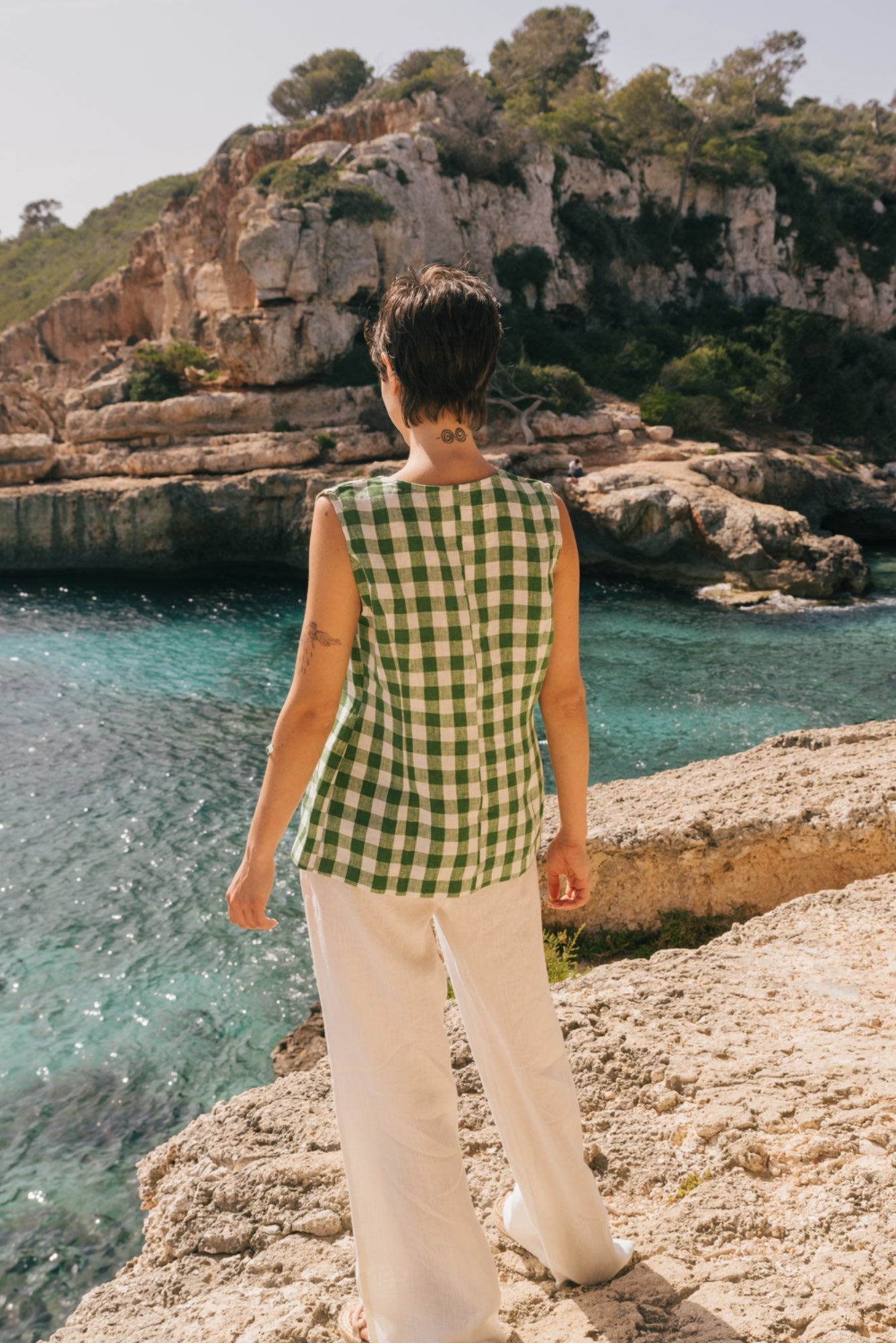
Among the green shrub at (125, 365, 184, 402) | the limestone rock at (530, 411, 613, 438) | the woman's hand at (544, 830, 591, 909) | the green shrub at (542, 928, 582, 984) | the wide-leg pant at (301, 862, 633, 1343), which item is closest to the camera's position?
the wide-leg pant at (301, 862, 633, 1343)

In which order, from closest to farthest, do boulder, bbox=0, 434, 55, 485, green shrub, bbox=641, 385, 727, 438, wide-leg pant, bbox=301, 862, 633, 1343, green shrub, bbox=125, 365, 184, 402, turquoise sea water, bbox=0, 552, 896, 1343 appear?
wide-leg pant, bbox=301, 862, 633, 1343, turquoise sea water, bbox=0, 552, 896, 1343, boulder, bbox=0, 434, 55, 485, green shrub, bbox=125, 365, 184, 402, green shrub, bbox=641, 385, 727, 438

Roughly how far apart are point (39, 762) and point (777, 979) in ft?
31.9

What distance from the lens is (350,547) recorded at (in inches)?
69.5

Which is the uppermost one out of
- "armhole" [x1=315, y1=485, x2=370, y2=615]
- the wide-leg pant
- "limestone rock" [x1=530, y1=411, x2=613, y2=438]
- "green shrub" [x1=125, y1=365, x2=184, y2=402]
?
"green shrub" [x1=125, y1=365, x2=184, y2=402]

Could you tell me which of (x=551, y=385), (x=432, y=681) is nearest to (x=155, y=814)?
(x=432, y=681)

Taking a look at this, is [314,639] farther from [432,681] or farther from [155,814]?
[155,814]

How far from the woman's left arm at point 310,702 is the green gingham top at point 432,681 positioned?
1.3 inches

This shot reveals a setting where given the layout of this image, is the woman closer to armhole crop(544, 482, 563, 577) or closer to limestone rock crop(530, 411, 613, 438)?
armhole crop(544, 482, 563, 577)

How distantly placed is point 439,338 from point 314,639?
63cm

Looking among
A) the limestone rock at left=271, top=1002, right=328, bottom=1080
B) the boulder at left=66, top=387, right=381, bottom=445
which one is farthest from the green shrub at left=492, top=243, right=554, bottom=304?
the limestone rock at left=271, top=1002, right=328, bottom=1080

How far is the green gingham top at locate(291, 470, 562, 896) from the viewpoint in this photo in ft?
5.90

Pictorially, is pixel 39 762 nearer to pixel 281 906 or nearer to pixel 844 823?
pixel 281 906

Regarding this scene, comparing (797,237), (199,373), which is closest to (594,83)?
(797,237)

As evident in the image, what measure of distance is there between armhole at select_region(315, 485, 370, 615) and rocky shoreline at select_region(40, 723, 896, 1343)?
1677 mm
